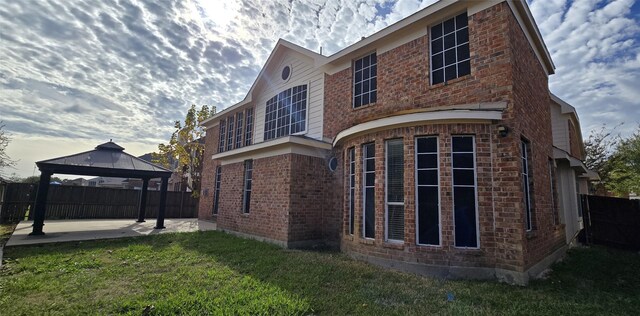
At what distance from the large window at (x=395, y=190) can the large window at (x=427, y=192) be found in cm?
38

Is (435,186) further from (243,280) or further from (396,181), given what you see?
(243,280)

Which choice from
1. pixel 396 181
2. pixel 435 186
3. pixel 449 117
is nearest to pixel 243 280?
pixel 396 181

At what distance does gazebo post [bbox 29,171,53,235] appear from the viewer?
10.6 meters

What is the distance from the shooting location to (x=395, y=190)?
649 centimetres

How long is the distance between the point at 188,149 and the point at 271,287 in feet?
60.2

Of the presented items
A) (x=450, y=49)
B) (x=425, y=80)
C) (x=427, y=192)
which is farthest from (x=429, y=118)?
(x=450, y=49)

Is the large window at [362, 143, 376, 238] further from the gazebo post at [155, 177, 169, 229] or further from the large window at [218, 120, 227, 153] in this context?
the large window at [218, 120, 227, 153]

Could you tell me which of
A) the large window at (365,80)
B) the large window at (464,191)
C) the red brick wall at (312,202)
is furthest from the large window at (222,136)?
the large window at (464,191)

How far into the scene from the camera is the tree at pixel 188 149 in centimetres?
2014

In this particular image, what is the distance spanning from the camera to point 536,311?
4086 mm

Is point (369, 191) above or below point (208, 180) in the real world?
below

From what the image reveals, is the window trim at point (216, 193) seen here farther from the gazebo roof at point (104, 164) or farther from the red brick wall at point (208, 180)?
the gazebo roof at point (104, 164)

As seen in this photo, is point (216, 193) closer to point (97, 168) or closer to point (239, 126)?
point (239, 126)

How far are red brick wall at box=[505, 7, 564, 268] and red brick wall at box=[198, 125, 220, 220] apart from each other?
1340cm
